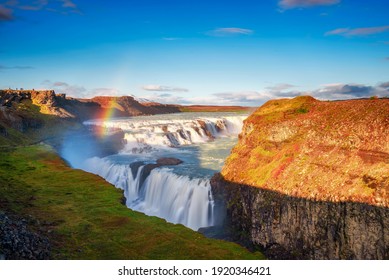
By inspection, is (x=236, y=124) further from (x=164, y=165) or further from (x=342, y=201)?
(x=342, y=201)

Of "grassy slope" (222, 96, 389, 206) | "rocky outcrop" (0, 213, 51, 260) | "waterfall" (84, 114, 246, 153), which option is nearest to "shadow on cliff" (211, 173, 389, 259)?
"grassy slope" (222, 96, 389, 206)

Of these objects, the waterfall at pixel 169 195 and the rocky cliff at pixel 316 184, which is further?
the waterfall at pixel 169 195

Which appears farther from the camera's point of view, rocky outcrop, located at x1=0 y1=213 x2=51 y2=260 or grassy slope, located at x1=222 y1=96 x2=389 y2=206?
grassy slope, located at x1=222 y1=96 x2=389 y2=206

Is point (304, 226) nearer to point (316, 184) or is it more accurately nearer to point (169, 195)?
point (316, 184)

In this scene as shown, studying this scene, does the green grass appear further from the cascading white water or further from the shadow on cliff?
the cascading white water

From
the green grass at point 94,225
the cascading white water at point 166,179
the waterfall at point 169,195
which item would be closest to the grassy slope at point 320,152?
the waterfall at point 169,195

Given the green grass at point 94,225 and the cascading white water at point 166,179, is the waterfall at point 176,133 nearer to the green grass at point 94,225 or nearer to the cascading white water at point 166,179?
the cascading white water at point 166,179

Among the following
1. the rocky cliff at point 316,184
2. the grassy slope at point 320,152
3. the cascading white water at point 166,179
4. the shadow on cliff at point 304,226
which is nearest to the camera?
the shadow on cliff at point 304,226
